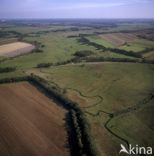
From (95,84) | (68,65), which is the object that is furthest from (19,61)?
(95,84)

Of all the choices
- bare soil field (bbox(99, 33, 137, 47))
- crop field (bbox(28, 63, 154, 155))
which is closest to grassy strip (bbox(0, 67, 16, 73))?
crop field (bbox(28, 63, 154, 155))

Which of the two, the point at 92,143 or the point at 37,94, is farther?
the point at 37,94

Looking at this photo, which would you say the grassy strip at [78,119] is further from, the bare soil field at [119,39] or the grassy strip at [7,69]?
the bare soil field at [119,39]

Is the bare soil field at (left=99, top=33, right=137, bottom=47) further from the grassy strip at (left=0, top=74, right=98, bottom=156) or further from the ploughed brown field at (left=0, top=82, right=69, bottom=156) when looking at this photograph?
the ploughed brown field at (left=0, top=82, right=69, bottom=156)

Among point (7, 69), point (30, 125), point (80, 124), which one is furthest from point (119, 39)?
point (30, 125)

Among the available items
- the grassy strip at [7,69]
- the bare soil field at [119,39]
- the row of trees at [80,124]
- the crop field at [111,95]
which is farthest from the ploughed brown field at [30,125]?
the bare soil field at [119,39]

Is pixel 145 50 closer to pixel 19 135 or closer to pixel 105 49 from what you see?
pixel 105 49

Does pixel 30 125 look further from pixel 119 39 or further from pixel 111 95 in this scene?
pixel 119 39
